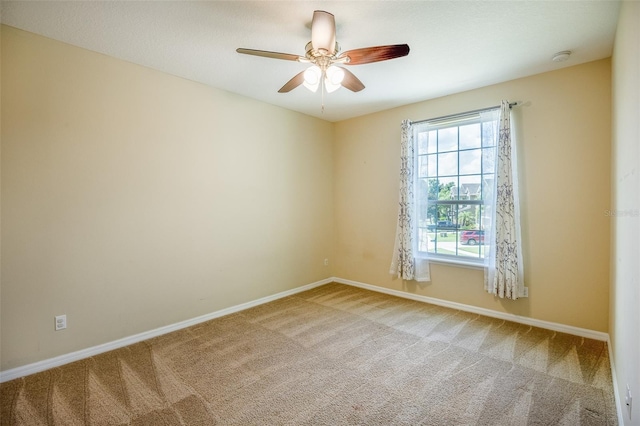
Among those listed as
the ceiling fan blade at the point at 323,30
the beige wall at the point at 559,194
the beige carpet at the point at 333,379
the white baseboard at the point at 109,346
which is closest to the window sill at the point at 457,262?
the beige wall at the point at 559,194

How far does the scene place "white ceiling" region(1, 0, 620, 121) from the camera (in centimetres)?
198

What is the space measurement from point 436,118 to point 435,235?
1.52 m

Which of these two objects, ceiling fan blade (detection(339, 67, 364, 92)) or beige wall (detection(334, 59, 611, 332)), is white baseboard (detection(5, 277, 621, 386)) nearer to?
beige wall (detection(334, 59, 611, 332))

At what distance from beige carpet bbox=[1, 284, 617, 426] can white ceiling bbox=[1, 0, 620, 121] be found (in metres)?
2.65

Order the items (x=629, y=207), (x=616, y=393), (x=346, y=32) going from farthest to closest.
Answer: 1. (x=346, y=32)
2. (x=616, y=393)
3. (x=629, y=207)

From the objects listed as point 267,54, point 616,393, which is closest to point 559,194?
point 616,393

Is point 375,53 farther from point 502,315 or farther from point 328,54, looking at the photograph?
point 502,315

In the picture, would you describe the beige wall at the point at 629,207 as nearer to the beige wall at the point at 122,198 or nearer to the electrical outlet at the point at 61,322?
the beige wall at the point at 122,198

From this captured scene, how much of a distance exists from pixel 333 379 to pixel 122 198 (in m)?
2.48

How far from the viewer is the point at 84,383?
7.06 feet

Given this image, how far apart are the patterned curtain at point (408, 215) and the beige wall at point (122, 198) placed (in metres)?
1.68

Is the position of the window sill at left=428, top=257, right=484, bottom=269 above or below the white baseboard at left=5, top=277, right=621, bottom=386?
above

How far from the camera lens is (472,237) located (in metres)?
3.56

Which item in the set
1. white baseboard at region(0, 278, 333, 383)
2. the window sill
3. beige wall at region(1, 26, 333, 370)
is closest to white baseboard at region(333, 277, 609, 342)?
the window sill
